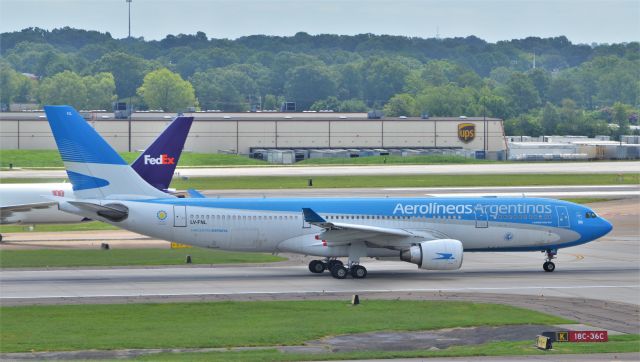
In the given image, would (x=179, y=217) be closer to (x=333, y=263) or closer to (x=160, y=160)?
(x=160, y=160)

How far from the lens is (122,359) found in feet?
107

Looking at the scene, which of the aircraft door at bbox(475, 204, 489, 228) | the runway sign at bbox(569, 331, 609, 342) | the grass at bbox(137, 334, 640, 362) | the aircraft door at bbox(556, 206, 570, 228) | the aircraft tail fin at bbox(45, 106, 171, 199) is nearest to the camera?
the grass at bbox(137, 334, 640, 362)

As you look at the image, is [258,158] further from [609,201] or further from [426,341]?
[426,341]

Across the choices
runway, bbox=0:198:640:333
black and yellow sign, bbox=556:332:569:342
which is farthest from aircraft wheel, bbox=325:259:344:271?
black and yellow sign, bbox=556:332:569:342

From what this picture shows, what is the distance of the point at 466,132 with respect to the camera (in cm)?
15762

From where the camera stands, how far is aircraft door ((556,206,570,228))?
53750mm

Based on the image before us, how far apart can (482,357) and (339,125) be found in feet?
409

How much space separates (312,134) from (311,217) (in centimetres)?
10666

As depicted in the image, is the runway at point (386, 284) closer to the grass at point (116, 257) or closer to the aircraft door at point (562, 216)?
the grass at point (116, 257)

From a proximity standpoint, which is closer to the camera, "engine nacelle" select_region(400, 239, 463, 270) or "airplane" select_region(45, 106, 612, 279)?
"engine nacelle" select_region(400, 239, 463, 270)

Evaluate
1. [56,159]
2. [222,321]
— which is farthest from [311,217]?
[56,159]

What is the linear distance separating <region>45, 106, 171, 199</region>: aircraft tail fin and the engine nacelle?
46.4 feet

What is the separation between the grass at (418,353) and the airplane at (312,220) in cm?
1614

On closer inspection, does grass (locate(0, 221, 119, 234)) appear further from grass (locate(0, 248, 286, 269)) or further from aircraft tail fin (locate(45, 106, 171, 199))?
aircraft tail fin (locate(45, 106, 171, 199))
